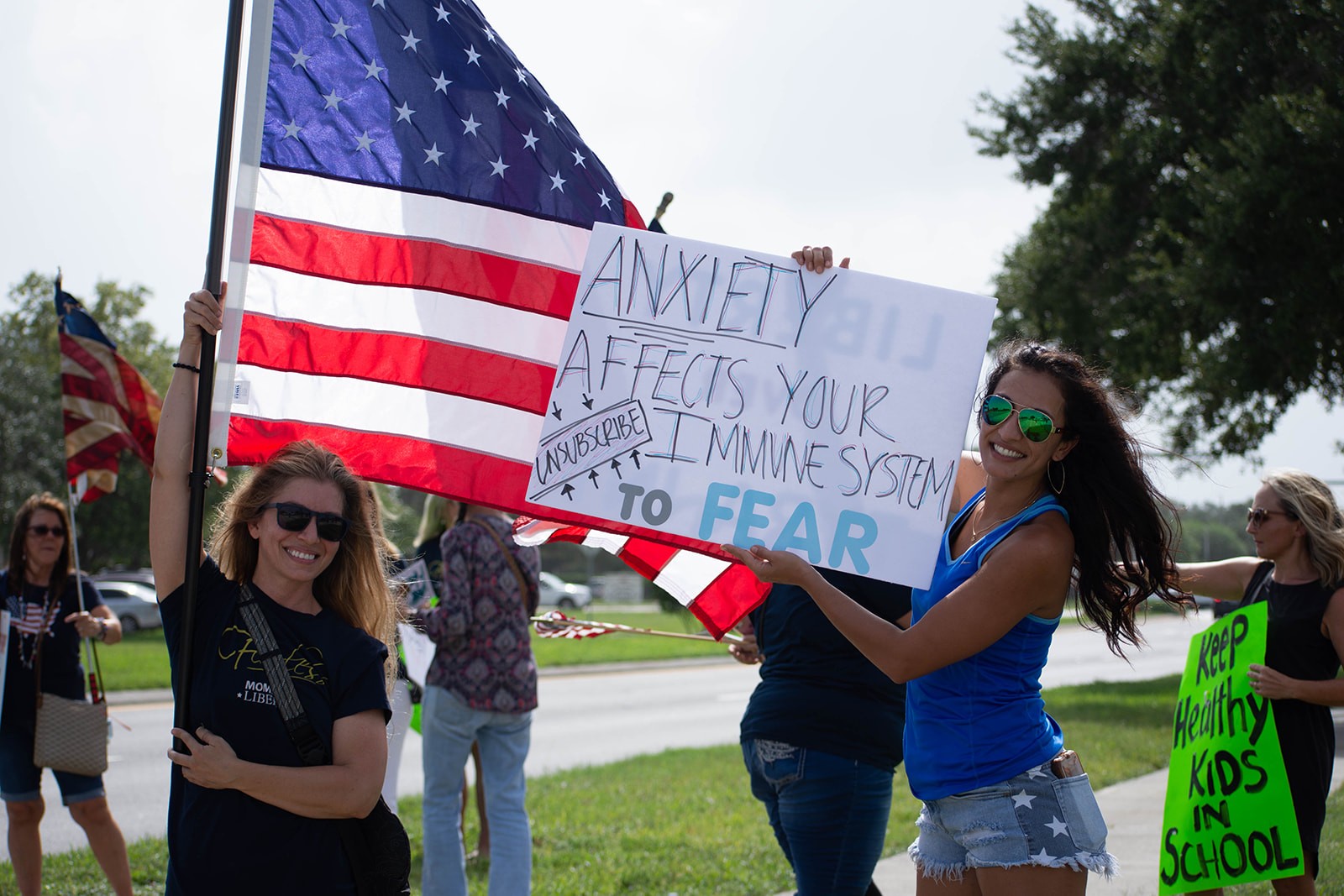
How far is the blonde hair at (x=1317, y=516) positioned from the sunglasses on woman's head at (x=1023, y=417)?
7.09 feet

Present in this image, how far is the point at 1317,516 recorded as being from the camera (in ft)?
15.2

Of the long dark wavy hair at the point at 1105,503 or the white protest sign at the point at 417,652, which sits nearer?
the long dark wavy hair at the point at 1105,503

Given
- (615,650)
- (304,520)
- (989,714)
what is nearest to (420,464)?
(304,520)

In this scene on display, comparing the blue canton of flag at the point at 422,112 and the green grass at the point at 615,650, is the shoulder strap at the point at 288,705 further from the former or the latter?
the green grass at the point at 615,650

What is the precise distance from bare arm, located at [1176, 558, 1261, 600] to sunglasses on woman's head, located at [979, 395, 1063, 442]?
2.25 m

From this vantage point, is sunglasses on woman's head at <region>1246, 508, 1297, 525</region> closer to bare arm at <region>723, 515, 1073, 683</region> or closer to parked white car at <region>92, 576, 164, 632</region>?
bare arm at <region>723, 515, 1073, 683</region>

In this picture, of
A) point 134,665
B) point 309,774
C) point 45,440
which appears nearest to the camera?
point 309,774

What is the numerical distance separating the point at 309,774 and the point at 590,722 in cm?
1270

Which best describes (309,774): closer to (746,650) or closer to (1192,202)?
(746,650)

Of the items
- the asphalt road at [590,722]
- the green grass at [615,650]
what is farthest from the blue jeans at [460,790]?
the green grass at [615,650]

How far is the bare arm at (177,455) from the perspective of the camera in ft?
9.62

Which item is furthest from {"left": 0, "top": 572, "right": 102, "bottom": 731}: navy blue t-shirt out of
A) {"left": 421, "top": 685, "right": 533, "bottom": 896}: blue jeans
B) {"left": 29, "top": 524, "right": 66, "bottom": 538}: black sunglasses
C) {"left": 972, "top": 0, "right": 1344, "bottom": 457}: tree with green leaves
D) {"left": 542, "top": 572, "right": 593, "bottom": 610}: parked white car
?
{"left": 542, "top": 572, "right": 593, "bottom": 610}: parked white car

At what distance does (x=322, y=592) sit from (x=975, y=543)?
169 cm

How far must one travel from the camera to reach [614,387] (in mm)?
3398
